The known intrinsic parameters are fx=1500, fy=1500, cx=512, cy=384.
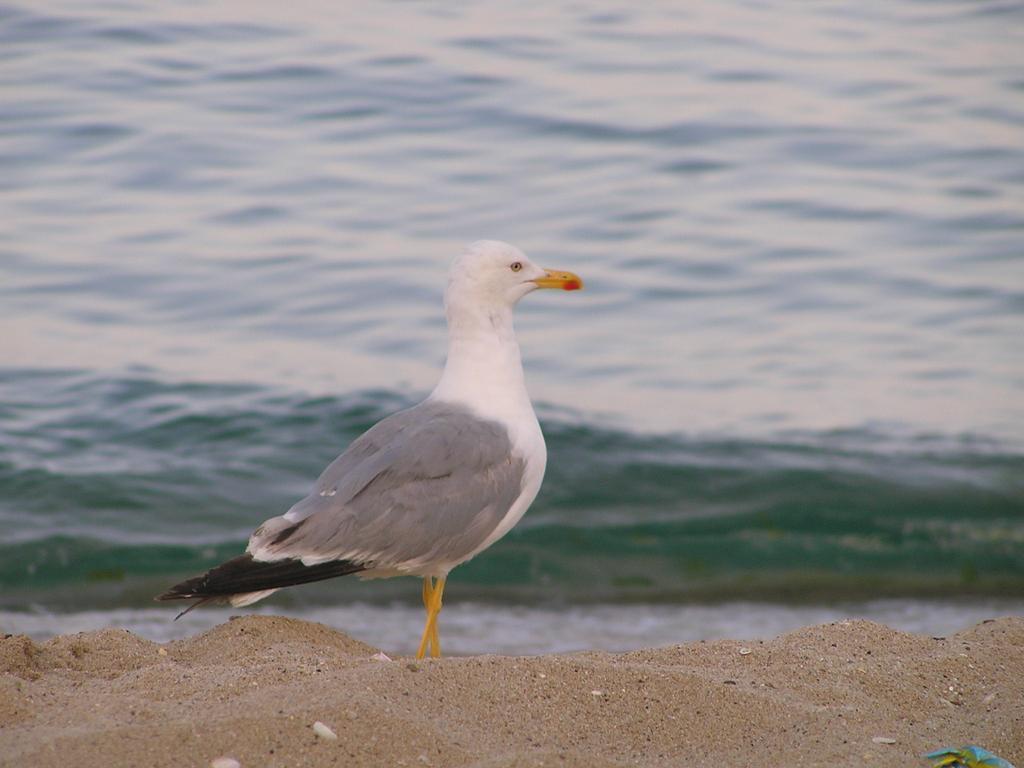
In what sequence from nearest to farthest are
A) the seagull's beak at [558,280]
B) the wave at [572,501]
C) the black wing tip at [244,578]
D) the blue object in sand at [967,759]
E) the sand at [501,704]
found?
the sand at [501,704] < the blue object in sand at [967,759] < the black wing tip at [244,578] < the seagull's beak at [558,280] < the wave at [572,501]

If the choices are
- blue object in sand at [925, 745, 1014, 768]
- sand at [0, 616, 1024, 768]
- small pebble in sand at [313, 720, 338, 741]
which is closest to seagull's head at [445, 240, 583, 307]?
sand at [0, 616, 1024, 768]

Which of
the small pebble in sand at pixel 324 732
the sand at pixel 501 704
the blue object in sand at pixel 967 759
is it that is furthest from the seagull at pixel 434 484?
the blue object in sand at pixel 967 759

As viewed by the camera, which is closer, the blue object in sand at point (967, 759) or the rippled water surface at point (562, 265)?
the blue object in sand at point (967, 759)

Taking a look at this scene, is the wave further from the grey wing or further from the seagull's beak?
the grey wing

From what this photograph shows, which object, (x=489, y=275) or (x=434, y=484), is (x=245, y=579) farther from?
(x=489, y=275)

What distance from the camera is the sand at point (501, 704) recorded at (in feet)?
11.3

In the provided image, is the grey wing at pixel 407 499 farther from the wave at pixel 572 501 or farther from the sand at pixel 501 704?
the wave at pixel 572 501

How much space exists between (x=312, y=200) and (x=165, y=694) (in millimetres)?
9689

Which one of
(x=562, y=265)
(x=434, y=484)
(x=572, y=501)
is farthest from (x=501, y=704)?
(x=562, y=265)

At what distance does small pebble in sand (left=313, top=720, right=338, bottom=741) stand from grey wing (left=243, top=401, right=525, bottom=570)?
1208 millimetres

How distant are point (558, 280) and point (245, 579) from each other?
1.66m

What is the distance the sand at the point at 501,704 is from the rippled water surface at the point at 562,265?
3.38 metres

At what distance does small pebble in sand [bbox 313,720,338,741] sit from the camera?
346cm

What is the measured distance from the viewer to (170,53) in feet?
51.1
